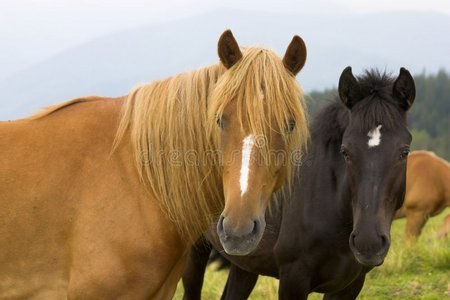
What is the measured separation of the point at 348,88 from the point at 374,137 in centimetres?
47

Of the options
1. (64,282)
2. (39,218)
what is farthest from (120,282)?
(39,218)

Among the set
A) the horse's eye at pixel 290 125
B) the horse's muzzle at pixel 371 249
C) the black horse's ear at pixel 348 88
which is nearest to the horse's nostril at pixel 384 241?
the horse's muzzle at pixel 371 249

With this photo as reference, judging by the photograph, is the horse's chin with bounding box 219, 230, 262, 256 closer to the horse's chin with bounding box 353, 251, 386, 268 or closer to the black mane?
the horse's chin with bounding box 353, 251, 386, 268

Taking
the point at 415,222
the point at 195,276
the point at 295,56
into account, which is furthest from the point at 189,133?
the point at 415,222

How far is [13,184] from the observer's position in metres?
2.95

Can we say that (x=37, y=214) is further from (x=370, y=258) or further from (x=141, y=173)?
(x=370, y=258)

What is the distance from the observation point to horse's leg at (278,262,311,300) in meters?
4.06

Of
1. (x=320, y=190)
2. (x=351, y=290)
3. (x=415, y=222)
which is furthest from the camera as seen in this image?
(x=415, y=222)

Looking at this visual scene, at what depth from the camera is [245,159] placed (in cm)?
266

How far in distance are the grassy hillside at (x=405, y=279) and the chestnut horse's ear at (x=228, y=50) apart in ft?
10.9

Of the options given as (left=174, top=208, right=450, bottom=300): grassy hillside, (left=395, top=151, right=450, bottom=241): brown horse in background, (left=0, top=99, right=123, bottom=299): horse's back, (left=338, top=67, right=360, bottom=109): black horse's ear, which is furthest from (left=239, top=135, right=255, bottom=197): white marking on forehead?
(left=395, top=151, right=450, bottom=241): brown horse in background

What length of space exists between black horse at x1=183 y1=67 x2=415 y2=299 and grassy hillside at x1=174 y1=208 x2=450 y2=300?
1.45 meters

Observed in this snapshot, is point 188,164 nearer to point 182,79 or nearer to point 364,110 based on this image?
point 182,79

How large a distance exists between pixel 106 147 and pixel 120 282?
2.33 feet
